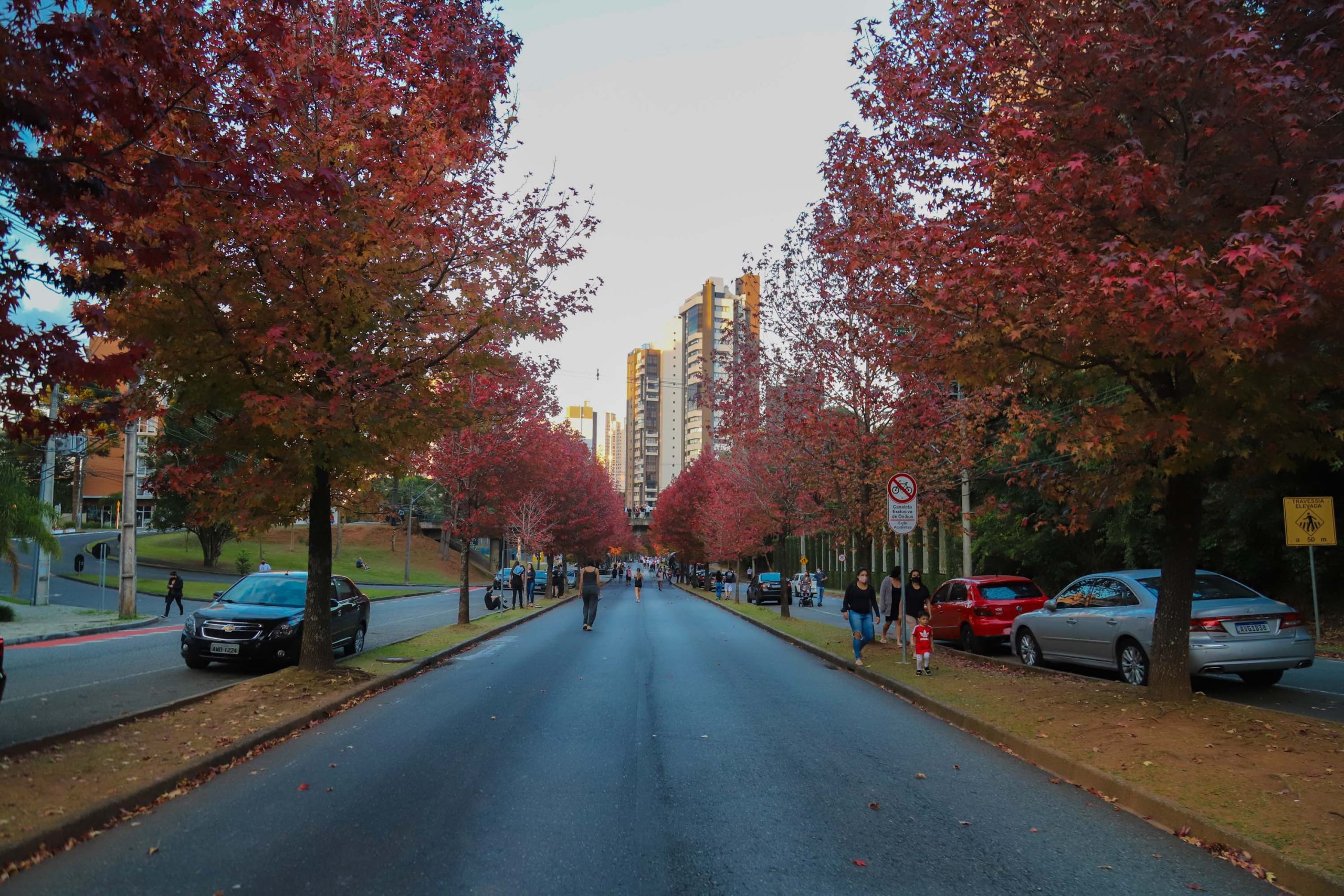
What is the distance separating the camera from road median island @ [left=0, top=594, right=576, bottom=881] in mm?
5406

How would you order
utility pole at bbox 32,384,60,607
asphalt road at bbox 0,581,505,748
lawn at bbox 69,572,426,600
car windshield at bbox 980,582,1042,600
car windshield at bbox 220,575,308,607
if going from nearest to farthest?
asphalt road at bbox 0,581,505,748, car windshield at bbox 220,575,308,607, car windshield at bbox 980,582,1042,600, utility pole at bbox 32,384,60,607, lawn at bbox 69,572,426,600

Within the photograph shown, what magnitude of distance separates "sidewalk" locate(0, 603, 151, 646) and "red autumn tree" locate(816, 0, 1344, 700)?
20.7 m

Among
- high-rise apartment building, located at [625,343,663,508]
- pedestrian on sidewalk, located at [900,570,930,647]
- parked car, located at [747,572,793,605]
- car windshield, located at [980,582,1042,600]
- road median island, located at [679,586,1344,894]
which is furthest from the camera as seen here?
high-rise apartment building, located at [625,343,663,508]

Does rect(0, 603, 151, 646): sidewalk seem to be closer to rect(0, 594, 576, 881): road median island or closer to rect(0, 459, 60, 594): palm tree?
rect(0, 459, 60, 594): palm tree

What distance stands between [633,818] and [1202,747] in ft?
16.3

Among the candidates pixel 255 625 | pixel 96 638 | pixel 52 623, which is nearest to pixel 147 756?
pixel 255 625

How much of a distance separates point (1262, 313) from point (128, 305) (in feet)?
36.8

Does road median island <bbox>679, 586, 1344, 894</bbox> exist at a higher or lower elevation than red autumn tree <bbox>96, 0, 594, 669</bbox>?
lower

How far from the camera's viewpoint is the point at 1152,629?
1055cm

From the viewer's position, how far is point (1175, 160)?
798 centimetres

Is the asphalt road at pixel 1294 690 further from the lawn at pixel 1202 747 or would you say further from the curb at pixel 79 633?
the curb at pixel 79 633

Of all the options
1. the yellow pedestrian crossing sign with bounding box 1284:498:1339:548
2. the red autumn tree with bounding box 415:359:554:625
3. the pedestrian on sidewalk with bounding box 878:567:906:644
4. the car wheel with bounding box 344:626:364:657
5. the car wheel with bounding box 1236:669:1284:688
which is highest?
the red autumn tree with bounding box 415:359:554:625

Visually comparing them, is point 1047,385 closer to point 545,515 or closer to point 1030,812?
point 1030,812

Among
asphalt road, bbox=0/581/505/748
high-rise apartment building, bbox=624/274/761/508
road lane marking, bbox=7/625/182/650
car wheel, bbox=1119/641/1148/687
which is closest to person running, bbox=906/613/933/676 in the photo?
car wheel, bbox=1119/641/1148/687
